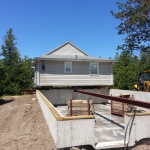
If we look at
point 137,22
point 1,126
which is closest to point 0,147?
point 1,126

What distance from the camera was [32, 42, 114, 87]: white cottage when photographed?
20.0 meters

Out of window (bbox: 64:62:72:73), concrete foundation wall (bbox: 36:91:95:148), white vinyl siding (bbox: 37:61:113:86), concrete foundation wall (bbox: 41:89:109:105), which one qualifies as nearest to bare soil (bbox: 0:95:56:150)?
concrete foundation wall (bbox: 36:91:95:148)

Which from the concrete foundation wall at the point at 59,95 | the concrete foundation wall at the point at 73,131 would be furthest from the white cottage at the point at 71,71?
the concrete foundation wall at the point at 73,131

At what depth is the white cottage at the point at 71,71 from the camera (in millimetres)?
19984

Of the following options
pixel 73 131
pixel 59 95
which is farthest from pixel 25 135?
pixel 59 95

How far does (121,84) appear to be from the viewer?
3198cm

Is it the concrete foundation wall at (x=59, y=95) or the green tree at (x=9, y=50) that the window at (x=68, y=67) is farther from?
the green tree at (x=9, y=50)

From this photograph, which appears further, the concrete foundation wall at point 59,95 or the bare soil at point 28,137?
the concrete foundation wall at point 59,95

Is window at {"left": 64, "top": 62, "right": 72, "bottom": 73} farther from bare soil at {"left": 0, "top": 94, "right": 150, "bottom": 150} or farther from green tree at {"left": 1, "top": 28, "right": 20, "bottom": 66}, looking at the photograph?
green tree at {"left": 1, "top": 28, "right": 20, "bottom": 66}

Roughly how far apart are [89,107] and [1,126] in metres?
4.19

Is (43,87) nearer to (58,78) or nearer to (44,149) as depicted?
(58,78)

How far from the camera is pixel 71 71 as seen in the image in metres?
20.9

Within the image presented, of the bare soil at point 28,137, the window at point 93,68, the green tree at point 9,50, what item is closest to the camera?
the bare soil at point 28,137

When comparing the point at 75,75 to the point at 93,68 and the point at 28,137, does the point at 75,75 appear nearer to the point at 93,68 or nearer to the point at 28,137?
the point at 93,68
